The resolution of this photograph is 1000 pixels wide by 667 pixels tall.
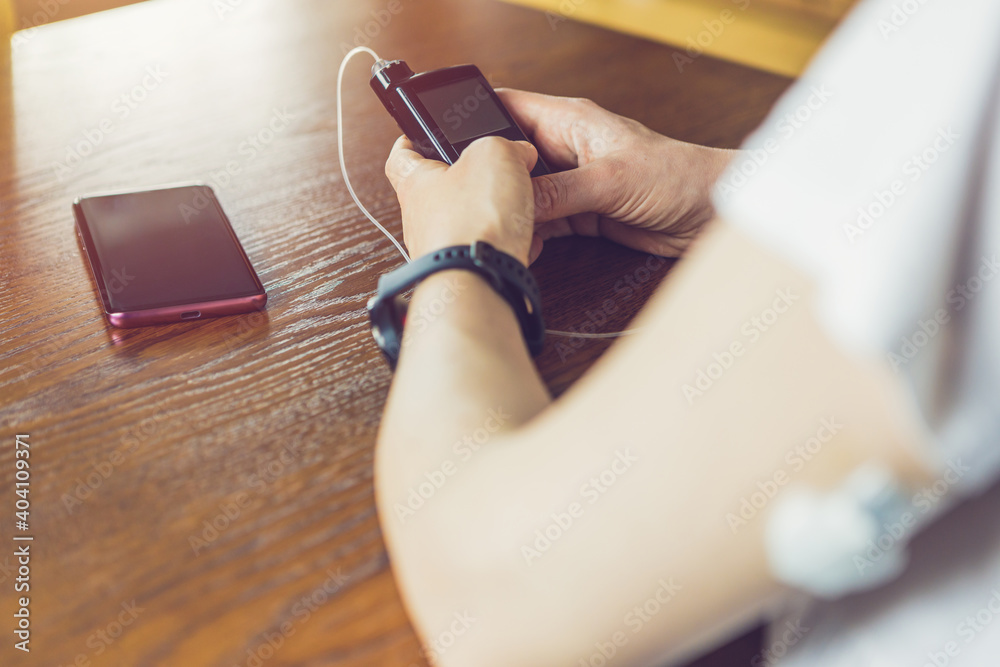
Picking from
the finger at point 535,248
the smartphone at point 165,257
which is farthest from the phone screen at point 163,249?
the finger at point 535,248

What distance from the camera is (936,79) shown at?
24 centimetres

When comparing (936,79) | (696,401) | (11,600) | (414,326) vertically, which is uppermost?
(936,79)

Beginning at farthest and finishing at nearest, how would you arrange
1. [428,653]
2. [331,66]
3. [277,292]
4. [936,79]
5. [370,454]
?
[331,66]
[277,292]
[370,454]
[428,653]
[936,79]

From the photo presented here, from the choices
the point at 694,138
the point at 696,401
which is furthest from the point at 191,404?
the point at 694,138

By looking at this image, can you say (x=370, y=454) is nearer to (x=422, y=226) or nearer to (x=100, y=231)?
(x=422, y=226)

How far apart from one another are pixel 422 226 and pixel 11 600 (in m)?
0.34

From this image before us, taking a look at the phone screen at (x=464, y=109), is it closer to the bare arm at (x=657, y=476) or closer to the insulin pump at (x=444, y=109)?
the insulin pump at (x=444, y=109)

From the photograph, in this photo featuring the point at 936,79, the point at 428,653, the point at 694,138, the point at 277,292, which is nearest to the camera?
the point at 936,79

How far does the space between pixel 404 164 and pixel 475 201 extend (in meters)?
0.13

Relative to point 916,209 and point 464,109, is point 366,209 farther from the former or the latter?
point 916,209

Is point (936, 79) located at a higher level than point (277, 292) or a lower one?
higher

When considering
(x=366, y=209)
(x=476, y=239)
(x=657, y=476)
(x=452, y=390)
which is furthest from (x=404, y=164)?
(x=657, y=476)

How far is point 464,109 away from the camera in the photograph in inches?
28.4

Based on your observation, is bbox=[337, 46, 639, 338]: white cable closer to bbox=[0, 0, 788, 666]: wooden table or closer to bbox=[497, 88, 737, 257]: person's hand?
bbox=[0, 0, 788, 666]: wooden table
